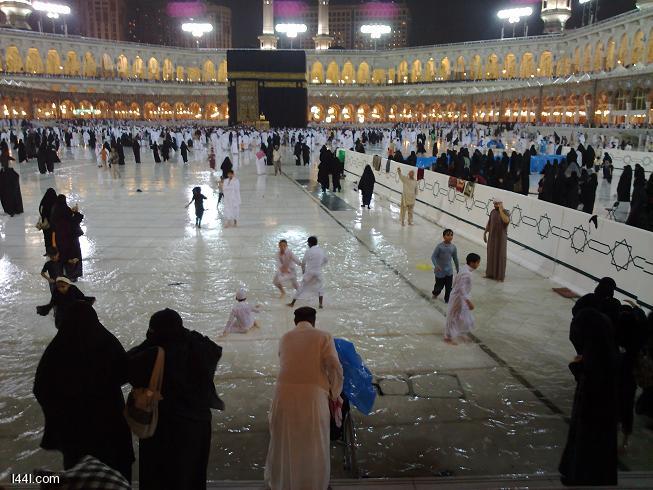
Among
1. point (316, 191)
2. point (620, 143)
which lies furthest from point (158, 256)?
point (620, 143)

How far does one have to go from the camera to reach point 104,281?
644 cm

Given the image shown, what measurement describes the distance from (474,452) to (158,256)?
5526 millimetres

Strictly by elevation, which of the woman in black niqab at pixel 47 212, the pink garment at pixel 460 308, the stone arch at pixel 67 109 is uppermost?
the stone arch at pixel 67 109

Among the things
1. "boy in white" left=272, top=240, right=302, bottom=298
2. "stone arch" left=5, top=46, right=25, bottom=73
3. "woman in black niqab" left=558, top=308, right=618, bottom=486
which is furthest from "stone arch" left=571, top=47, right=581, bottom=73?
"woman in black niqab" left=558, top=308, right=618, bottom=486

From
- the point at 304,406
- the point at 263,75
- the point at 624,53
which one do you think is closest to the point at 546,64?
the point at 624,53

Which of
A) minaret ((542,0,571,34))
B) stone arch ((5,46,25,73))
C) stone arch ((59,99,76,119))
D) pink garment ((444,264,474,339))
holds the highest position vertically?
minaret ((542,0,571,34))

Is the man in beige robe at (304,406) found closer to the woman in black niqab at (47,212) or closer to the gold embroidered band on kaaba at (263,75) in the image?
the woman in black niqab at (47,212)

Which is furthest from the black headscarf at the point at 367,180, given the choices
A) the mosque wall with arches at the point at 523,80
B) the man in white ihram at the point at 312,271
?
the mosque wall with arches at the point at 523,80

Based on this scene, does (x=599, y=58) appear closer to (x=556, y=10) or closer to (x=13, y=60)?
(x=556, y=10)

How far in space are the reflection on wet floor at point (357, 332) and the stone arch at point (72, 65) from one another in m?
44.8

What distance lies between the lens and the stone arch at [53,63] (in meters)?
47.6

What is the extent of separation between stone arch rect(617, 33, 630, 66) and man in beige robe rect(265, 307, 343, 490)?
40065mm

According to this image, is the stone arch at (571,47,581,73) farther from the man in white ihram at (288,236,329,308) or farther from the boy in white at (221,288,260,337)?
the boy in white at (221,288,260,337)

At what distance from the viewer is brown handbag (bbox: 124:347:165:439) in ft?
7.38
